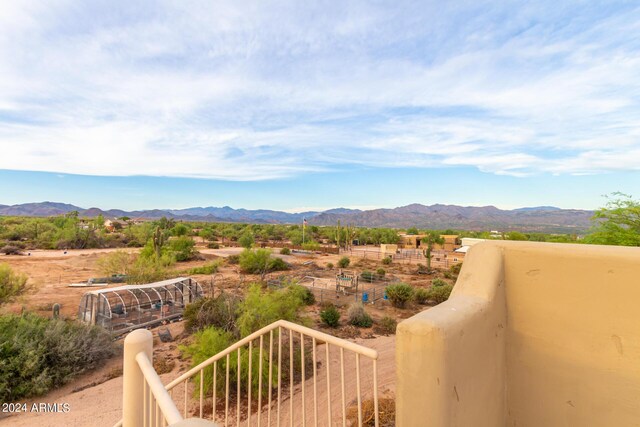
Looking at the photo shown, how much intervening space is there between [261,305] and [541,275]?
7366 millimetres

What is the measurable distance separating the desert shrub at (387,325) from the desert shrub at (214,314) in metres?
5.73

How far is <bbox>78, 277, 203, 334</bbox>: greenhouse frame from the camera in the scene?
35.9 feet

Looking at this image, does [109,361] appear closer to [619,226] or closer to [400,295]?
[400,295]

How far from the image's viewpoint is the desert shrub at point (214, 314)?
9.68 meters

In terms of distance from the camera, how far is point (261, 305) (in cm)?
871

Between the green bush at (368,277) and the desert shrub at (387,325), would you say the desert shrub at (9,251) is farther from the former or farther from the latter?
the desert shrub at (387,325)

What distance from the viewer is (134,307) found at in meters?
13.2

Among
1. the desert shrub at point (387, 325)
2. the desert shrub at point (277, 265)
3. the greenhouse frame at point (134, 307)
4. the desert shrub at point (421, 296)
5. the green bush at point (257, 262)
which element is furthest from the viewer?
the desert shrub at point (277, 265)

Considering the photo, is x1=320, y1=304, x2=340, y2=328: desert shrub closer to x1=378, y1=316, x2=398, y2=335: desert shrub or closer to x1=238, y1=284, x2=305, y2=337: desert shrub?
x1=378, y1=316, x2=398, y2=335: desert shrub

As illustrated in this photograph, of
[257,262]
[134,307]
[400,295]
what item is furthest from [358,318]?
[257,262]

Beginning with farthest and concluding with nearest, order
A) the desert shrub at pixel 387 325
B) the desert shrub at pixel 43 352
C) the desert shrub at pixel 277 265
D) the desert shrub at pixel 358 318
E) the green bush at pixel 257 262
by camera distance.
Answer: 1. the desert shrub at pixel 277 265
2. the green bush at pixel 257 262
3. the desert shrub at pixel 358 318
4. the desert shrub at pixel 387 325
5. the desert shrub at pixel 43 352

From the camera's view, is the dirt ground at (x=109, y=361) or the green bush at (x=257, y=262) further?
the green bush at (x=257, y=262)

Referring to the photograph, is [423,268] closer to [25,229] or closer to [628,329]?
[628,329]

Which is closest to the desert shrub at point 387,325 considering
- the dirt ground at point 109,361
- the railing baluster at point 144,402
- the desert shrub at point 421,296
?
the dirt ground at point 109,361
